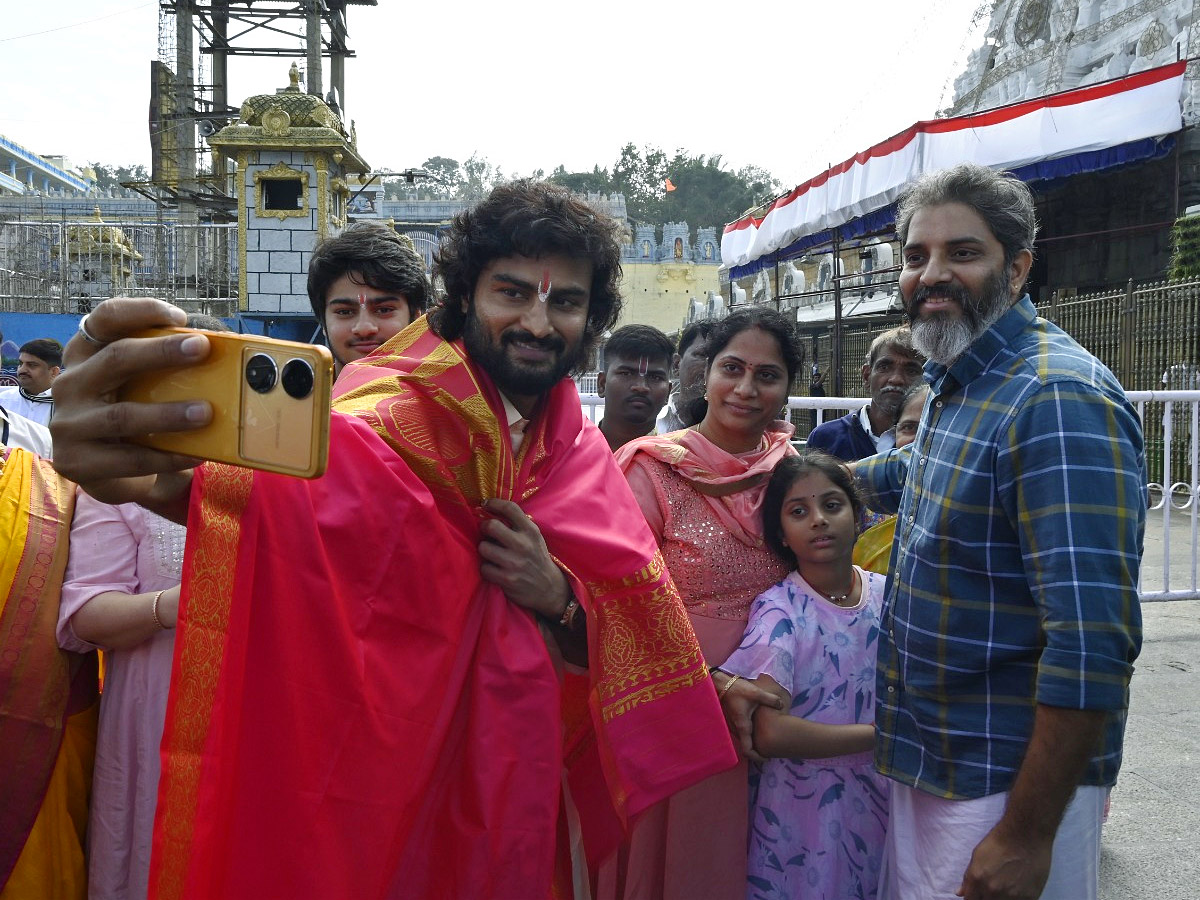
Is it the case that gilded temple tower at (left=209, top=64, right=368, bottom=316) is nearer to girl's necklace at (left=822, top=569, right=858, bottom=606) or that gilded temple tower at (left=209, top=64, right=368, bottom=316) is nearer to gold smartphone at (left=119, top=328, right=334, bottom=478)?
girl's necklace at (left=822, top=569, right=858, bottom=606)

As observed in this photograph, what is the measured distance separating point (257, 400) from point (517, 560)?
2.52 feet

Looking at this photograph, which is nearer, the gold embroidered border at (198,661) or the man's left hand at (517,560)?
the gold embroidered border at (198,661)

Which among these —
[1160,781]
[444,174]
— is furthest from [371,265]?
[444,174]

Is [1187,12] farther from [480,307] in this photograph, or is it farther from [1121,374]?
[480,307]

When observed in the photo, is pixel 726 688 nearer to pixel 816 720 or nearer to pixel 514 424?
pixel 816 720

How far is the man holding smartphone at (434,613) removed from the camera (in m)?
1.36

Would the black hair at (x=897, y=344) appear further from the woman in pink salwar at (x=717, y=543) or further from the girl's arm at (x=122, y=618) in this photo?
the girl's arm at (x=122, y=618)

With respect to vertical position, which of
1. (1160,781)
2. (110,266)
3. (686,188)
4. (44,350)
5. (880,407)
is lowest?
(1160,781)

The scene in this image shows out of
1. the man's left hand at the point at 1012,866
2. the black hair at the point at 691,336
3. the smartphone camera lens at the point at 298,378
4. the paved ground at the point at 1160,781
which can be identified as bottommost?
the paved ground at the point at 1160,781

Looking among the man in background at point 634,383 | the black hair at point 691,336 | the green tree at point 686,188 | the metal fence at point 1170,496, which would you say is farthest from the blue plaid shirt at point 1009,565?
the green tree at point 686,188

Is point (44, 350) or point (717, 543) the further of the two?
point (44, 350)

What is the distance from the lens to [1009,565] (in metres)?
1.66

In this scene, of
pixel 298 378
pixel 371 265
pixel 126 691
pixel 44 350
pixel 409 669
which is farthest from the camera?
pixel 44 350

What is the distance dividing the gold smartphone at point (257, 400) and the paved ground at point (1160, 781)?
285cm
